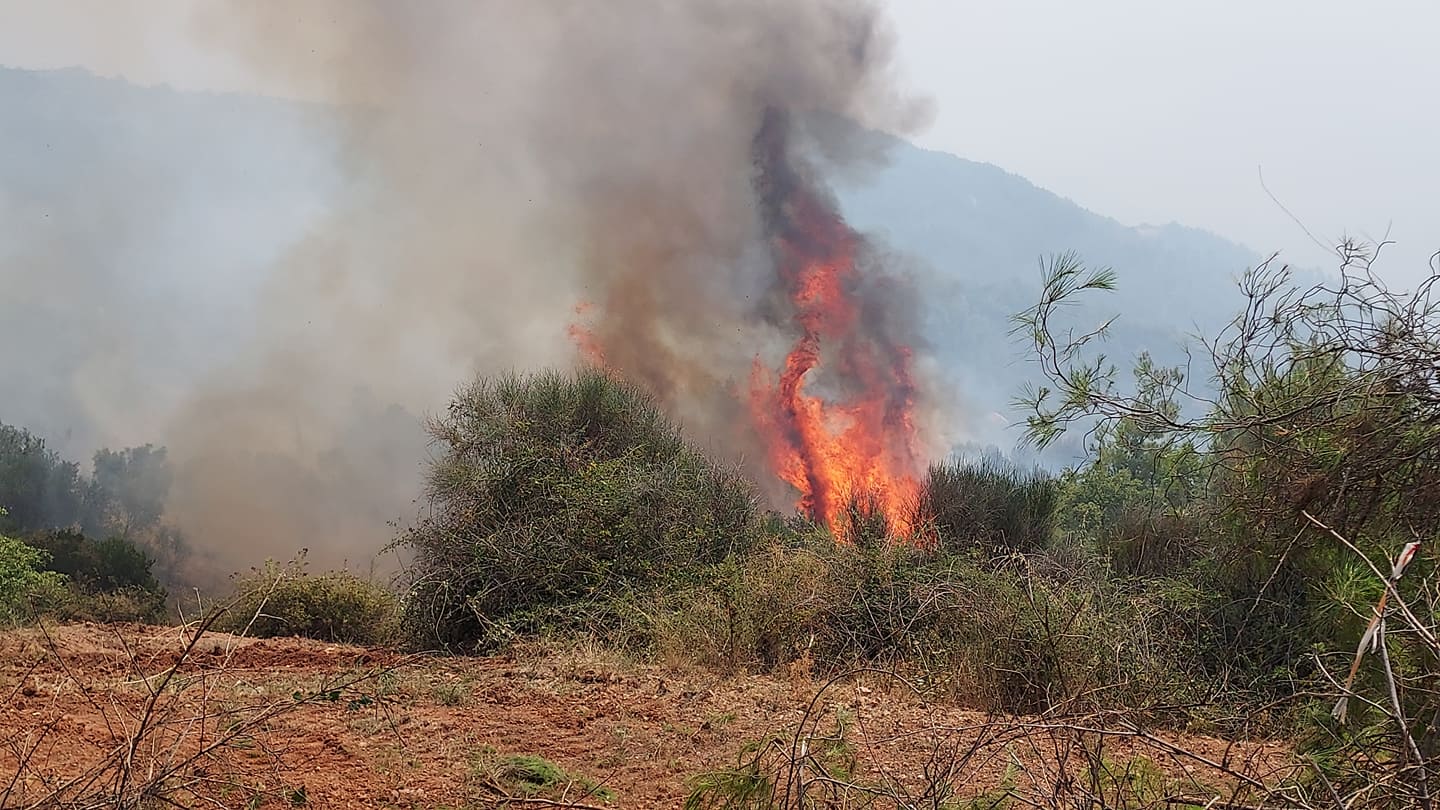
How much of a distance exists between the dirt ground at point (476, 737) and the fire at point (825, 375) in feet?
50.1

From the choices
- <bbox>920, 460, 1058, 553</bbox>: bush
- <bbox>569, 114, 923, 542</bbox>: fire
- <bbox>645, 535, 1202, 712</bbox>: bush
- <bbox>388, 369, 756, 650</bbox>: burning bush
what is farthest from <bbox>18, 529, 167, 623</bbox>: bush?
<bbox>920, 460, 1058, 553</bbox>: bush

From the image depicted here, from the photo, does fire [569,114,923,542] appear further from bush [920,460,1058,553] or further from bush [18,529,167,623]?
bush [18,529,167,623]

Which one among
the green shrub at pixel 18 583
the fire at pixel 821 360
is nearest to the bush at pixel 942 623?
the green shrub at pixel 18 583

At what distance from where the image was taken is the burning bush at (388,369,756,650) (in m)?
12.4

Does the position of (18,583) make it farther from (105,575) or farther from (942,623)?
(942,623)

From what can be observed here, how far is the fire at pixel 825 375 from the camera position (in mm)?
24625

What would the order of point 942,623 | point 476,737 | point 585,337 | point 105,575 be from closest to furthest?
1. point 476,737
2. point 942,623
3. point 105,575
4. point 585,337

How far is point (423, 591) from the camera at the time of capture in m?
12.9

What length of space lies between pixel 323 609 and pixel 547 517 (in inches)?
169

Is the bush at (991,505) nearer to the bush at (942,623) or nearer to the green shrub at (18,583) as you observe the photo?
the bush at (942,623)

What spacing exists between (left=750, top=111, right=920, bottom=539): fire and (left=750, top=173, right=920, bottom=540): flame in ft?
0.10

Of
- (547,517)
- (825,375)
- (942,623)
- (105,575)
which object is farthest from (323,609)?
(825,375)

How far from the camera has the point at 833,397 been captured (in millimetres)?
26922

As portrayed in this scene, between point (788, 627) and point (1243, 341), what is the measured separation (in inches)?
261
